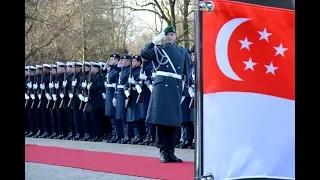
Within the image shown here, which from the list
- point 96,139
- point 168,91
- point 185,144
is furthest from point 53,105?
point 168,91

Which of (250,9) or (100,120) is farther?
(100,120)

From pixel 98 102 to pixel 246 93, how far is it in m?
10.8

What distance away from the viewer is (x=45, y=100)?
47.6 feet

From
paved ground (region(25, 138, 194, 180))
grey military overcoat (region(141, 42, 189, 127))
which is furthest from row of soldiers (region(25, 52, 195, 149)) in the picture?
grey military overcoat (region(141, 42, 189, 127))

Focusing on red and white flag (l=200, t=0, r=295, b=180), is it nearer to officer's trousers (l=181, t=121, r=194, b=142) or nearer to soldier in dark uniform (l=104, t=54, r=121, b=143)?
officer's trousers (l=181, t=121, r=194, b=142)

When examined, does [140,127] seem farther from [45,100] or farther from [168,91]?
[45,100]

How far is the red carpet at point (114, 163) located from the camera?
22.7ft

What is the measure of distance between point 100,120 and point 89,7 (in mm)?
17488

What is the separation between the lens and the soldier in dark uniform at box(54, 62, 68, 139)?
1367cm

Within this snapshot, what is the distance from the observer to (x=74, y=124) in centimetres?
1348

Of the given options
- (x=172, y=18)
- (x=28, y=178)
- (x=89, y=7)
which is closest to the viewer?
(x=28, y=178)

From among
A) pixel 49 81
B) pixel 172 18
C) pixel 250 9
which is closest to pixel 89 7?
pixel 172 18

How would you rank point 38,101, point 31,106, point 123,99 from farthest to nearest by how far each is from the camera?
point 31,106
point 38,101
point 123,99
